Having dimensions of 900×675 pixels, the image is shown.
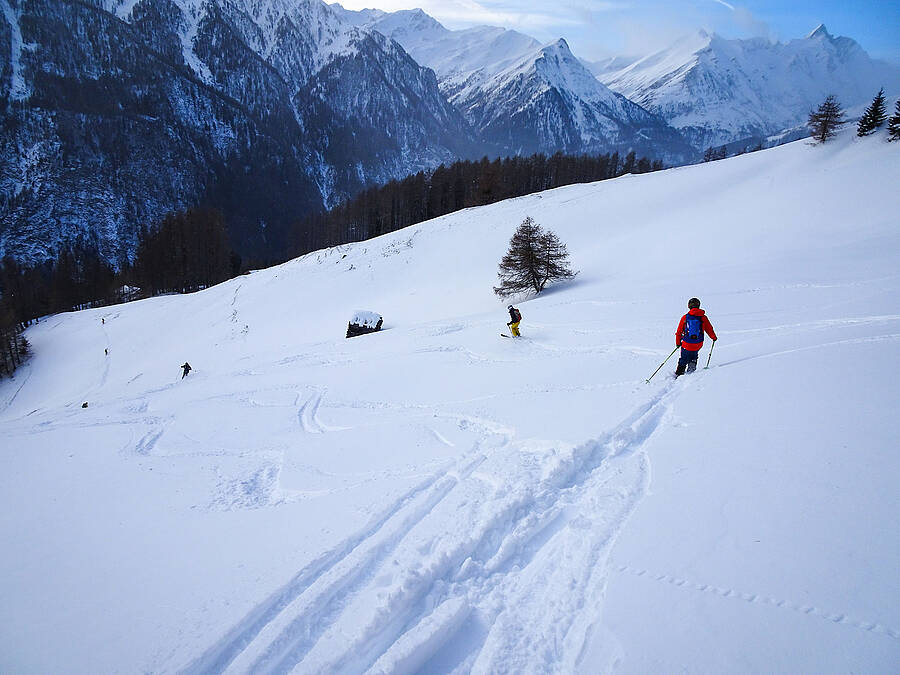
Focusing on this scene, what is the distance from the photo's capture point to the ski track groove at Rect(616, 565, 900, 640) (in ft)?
9.31

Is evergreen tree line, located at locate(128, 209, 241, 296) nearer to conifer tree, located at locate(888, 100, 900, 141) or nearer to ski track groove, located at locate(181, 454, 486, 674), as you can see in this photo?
ski track groove, located at locate(181, 454, 486, 674)

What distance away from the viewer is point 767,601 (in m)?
3.21

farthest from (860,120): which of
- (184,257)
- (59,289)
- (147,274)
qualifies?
(59,289)

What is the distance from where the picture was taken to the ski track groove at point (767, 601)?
2838 mm

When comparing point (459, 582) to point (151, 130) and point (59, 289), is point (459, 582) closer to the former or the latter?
point (59, 289)

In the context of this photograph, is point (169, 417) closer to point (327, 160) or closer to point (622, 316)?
point (622, 316)

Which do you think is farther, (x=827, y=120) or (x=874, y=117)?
(x=827, y=120)

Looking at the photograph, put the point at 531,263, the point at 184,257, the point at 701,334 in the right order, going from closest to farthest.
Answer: the point at 701,334, the point at 531,263, the point at 184,257

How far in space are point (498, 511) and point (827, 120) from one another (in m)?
52.2

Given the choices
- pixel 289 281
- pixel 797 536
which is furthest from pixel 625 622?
pixel 289 281

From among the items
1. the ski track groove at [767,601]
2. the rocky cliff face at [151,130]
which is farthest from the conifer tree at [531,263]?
the rocky cliff face at [151,130]

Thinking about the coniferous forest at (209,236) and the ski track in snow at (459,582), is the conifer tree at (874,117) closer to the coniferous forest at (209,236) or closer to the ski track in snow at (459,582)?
the coniferous forest at (209,236)

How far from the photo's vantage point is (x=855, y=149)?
109 feet

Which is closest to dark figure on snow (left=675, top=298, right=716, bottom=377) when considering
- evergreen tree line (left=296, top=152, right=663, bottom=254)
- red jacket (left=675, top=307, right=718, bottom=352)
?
red jacket (left=675, top=307, right=718, bottom=352)
